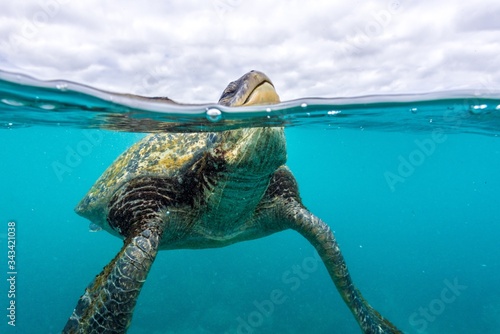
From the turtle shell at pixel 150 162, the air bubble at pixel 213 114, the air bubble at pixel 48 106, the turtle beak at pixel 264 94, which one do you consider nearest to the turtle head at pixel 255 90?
the turtle beak at pixel 264 94

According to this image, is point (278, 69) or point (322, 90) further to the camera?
point (322, 90)

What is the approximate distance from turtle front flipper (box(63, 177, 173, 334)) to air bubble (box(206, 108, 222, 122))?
1.95 m

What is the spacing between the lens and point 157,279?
611 inches

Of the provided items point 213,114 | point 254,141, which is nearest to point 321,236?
point 254,141

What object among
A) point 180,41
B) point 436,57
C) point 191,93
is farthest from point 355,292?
point 191,93

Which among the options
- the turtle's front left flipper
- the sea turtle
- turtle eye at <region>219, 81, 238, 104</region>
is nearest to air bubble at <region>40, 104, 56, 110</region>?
the sea turtle

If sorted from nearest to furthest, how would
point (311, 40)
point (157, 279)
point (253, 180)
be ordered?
1. point (253, 180)
2. point (311, 40)
3. point (157, 279)

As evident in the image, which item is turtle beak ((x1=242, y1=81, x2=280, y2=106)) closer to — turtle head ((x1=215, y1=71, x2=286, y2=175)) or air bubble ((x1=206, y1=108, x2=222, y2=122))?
turtle head ((x1=215, y1=71, x2=286, y2=175))

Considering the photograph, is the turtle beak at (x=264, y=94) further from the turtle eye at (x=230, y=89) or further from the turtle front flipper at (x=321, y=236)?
the turtle front flipper at (x=321, y=236)

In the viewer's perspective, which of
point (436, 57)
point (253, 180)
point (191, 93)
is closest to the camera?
point (253, 180)

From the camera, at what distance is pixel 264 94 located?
3.80 metres

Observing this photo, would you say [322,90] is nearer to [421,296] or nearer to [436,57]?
[436,57]

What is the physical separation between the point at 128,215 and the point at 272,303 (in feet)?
31.1

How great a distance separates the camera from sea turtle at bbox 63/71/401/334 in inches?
145
